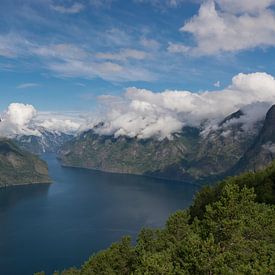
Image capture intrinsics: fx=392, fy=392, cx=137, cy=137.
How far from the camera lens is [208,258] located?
46625 mm

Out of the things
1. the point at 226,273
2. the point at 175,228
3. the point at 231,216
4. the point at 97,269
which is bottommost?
the point at 97,269

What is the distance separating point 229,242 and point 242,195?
1453 cm

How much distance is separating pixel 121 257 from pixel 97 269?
21.9ft

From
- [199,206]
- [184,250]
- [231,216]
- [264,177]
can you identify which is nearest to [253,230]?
[231,216]

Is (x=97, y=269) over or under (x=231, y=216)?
under

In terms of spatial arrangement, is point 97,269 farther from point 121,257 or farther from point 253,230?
point 253,230

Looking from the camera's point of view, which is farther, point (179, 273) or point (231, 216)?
point (231, 216)

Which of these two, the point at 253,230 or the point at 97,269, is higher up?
the point at 253,230

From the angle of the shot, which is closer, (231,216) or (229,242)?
(229,242)

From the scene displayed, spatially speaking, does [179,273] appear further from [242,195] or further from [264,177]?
[264,177]

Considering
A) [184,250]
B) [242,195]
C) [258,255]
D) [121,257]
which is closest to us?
[184,250]

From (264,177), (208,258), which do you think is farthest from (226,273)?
(264,177)

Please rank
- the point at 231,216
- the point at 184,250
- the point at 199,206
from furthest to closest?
the point at 199,206 → the point at 231,216 → the point at 184,250

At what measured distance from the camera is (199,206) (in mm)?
156125
